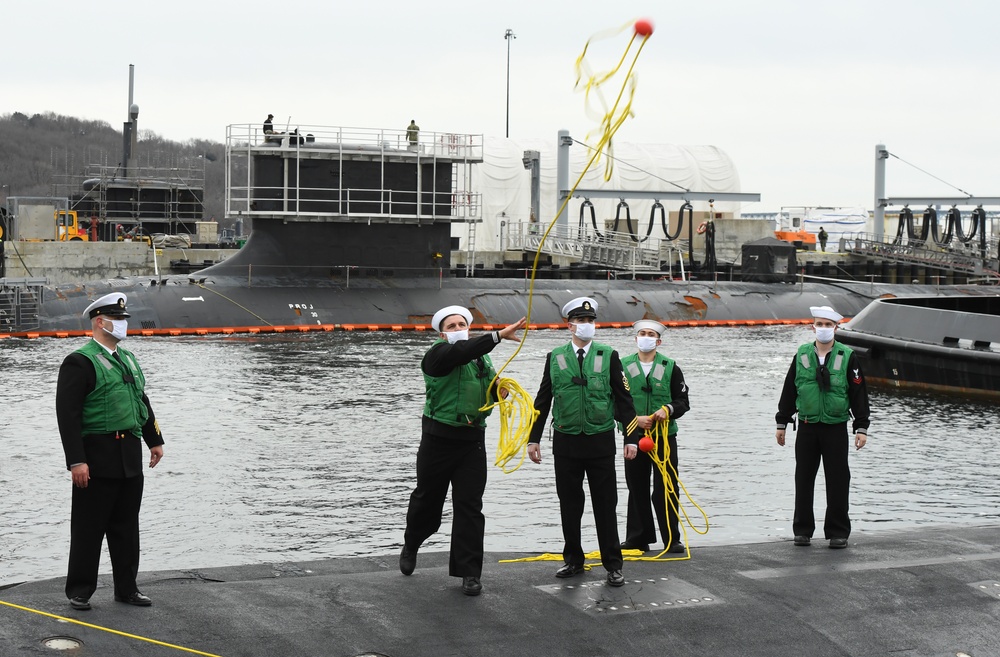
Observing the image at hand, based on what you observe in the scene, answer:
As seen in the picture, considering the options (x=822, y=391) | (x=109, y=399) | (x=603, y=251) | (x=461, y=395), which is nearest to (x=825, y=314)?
(x=822, y=391)

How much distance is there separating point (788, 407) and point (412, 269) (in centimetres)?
2976

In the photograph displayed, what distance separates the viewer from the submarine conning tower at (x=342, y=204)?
37.7m

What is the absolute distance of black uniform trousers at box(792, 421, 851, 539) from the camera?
34.3 ft

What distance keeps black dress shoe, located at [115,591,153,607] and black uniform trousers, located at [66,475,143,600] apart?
25mm

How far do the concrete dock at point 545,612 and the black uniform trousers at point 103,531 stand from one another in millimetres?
163

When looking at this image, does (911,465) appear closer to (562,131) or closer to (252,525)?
(252,525)

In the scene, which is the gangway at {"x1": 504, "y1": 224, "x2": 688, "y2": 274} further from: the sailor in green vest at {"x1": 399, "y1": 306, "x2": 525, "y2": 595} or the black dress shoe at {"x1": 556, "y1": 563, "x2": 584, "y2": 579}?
the sailor in green vest at {"x1": 399, "y1": 306, "x2": 525, "y2": 595}

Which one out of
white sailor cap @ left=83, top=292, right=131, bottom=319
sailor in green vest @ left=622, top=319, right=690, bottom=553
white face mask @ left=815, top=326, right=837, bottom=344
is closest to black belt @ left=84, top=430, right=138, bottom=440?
white sailor cap @ left=83, top=292, right=131, bottom=319

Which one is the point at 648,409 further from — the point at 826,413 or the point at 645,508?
the point at 826,413

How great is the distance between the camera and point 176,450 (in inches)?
710

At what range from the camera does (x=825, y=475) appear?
10727 millimetres

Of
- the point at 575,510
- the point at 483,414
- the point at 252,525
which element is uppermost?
the point at 483,414

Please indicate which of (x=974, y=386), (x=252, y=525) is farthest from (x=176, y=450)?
(x=974, y=386)

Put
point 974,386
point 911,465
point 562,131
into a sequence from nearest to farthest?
1. point 911,465
2. point 974,386
3. point 562,131
